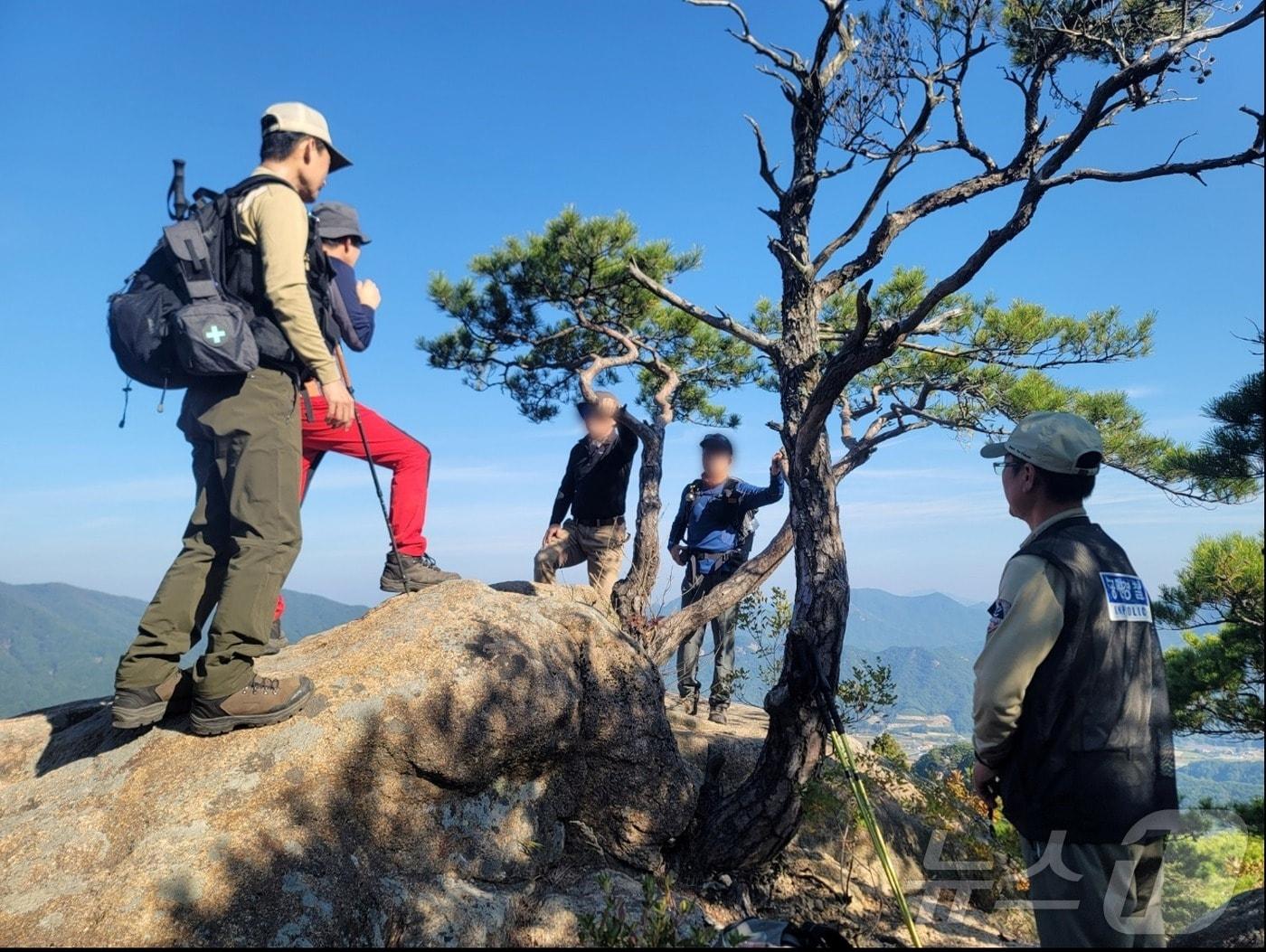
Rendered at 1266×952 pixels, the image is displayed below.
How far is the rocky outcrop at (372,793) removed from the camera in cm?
298

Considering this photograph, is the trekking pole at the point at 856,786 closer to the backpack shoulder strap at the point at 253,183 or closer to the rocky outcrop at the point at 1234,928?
the rocky outcrop at the point at 1234,928

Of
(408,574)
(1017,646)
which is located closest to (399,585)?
(408,574)

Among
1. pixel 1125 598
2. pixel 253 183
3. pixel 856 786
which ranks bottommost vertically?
pixel 856 786

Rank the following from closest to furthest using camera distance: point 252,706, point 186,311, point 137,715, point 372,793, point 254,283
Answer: point 186,311 → point 254,283 → point 137,715 → point 252,706 → point 372,793

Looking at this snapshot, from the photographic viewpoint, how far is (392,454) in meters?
4.21

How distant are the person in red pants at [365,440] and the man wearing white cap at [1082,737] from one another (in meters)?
2.96

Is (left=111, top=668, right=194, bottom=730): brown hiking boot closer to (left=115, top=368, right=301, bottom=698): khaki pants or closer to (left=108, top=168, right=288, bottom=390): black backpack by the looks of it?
(left=115, top=368, right=301, bottom=698): khaki pants

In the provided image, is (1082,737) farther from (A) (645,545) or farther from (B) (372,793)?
(A) (645,545)

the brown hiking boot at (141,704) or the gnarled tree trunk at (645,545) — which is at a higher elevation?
the gnarled tree trunk at (645,545)

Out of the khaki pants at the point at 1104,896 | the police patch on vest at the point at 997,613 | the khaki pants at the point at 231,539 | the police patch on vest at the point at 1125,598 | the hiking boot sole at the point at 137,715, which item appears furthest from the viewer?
the hiking boot sole at the point at 137,715

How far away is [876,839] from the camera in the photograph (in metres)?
2.94

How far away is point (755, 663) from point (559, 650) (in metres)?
5.58

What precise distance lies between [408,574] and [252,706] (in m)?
1.25

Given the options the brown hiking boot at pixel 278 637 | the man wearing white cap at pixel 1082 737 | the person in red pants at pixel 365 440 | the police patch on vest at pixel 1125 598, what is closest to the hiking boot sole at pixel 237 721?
the person in red pants at pixel 365 440
